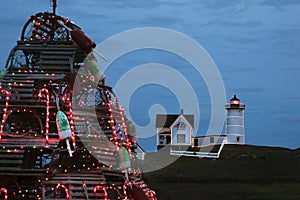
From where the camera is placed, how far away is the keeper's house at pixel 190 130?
299 feet

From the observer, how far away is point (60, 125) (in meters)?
22.4

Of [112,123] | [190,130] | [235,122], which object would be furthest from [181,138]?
[112,123]

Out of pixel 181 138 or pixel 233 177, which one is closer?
pixel 233 177

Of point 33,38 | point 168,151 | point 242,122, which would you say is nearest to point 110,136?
point 33,38

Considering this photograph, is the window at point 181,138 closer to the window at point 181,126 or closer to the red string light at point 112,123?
the window at point 181,126

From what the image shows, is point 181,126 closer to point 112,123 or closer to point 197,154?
point 197,154

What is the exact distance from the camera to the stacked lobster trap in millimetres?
23297

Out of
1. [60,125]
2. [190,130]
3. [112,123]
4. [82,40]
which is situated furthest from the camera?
[190,130]

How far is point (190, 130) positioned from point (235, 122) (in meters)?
10.8

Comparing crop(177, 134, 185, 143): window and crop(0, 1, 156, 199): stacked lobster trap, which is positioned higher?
crop(177, 134, 185, 143): window

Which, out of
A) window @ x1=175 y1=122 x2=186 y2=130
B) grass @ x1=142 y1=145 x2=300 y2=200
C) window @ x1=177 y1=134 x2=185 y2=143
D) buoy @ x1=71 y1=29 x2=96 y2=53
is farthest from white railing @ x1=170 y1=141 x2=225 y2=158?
buoy @ x1=71 y1=29 x2=96 y2=53

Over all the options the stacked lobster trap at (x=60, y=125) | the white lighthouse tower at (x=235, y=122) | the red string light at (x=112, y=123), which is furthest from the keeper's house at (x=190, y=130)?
the red string light at (x=112, y=123)

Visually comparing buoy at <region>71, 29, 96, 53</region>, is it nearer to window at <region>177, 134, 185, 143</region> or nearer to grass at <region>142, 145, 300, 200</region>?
grass at <region>142, 145, 300, 200</region>

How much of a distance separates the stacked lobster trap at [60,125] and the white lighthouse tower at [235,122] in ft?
226
